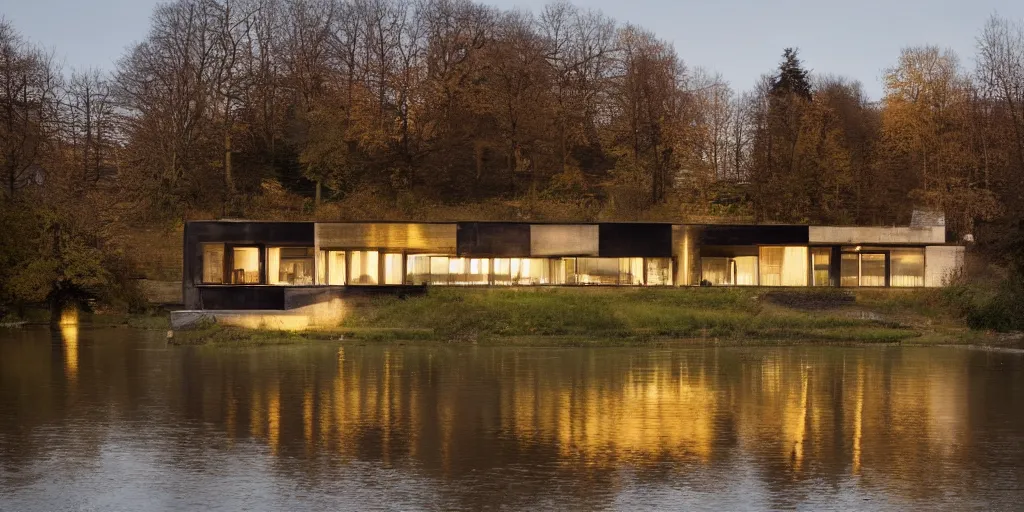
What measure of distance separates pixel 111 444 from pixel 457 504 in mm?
8570

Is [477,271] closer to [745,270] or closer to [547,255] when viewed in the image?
[547,255]

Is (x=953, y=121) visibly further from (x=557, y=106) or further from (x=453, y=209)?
(x=453, y=209)

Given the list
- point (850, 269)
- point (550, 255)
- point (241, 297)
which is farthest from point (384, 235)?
point (850, 269)

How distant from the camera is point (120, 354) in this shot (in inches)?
1700

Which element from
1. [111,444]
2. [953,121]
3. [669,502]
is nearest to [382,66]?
[953,121]

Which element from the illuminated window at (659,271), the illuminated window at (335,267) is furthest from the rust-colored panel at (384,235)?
the illuminated window at (659,271)

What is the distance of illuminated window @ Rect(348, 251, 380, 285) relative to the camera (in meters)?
69.0

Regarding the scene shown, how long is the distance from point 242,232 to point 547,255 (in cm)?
1859

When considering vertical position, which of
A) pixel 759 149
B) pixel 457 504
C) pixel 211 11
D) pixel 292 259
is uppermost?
pixel 211 11

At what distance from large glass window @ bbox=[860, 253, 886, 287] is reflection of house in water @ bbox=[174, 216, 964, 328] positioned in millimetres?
65

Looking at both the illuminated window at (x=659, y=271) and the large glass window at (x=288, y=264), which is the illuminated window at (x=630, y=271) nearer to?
the illuminated window at (x=659, y=271)

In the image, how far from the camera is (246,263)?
224ft

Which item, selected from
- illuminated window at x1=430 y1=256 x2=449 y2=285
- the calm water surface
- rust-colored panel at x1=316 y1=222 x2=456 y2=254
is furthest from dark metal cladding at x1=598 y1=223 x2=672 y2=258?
the calm water surface

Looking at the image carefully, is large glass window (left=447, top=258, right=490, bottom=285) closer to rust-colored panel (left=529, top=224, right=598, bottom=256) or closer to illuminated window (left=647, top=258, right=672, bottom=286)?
rust-colored panel (left=529, top=224, right=598, bottom=256)
